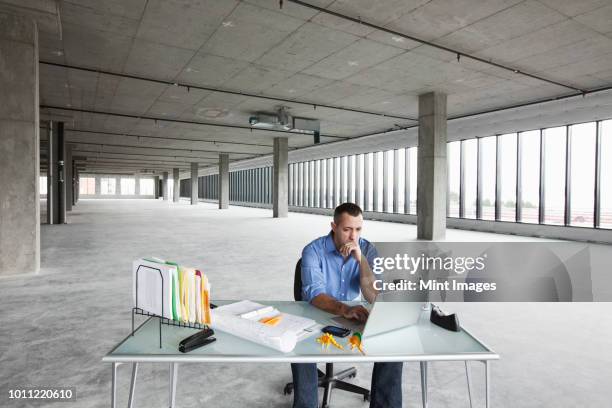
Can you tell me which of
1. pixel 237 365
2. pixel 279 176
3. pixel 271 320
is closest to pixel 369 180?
pixel 279 176

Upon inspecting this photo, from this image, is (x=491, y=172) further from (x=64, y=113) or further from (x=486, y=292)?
(x=64, y=113)

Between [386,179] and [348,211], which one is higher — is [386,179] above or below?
above

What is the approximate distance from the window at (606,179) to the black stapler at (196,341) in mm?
14645

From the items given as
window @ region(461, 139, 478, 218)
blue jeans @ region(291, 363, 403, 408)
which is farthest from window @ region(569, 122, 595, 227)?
blue jeans @ region(291, 363, 403, 408)

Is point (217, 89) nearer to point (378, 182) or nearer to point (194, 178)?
point (378, 182)

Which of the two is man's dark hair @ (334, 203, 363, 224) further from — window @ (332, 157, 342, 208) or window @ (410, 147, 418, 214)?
window @ (332, 157, 342, 208)

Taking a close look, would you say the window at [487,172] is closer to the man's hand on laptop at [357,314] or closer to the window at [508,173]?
the window at [508,173]

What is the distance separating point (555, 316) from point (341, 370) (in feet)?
11.3

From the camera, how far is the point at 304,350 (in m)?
1.86

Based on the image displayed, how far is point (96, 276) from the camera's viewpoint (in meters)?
7.16

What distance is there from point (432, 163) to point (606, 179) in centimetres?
567

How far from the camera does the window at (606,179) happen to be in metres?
12.6

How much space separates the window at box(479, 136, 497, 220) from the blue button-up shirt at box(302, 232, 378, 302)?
1561 cm

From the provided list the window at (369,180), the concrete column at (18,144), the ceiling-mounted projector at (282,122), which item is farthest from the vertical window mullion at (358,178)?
the concrete column at (18,144)
